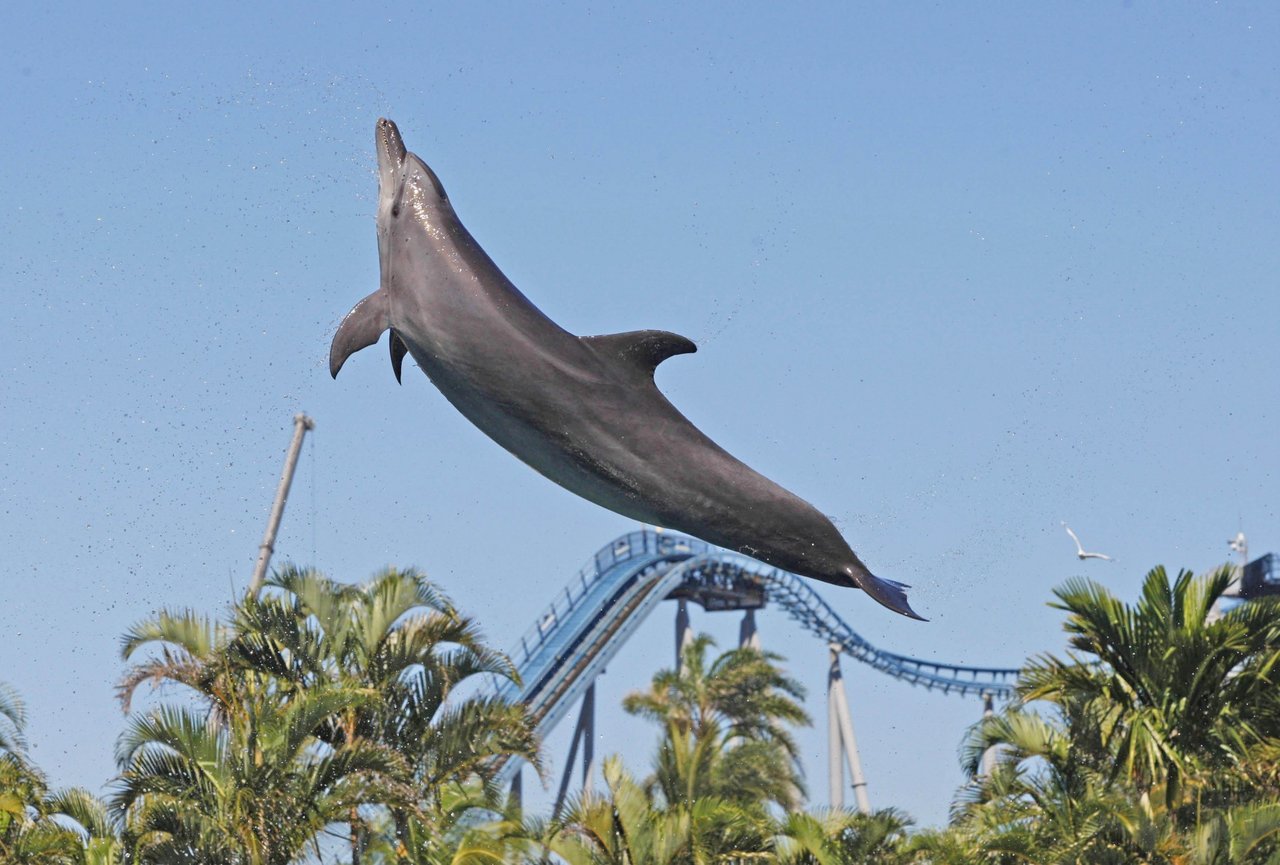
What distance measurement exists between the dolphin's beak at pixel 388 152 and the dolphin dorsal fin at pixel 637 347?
1346mm

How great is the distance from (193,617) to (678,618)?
134 feet

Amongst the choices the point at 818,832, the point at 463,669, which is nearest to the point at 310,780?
the point at 463,669

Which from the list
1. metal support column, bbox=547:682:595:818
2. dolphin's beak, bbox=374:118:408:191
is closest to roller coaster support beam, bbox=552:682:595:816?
metal support column, bbox=547:682:595:818

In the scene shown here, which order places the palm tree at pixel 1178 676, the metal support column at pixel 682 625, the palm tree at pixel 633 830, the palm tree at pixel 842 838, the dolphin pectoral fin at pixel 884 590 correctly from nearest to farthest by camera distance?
the dolphin pectoral fin at pixel 884 590
the palm tree at pixel 1178 676
the palm tree at pixel 633 830
the palm tree at pixel 842 838
the metal support column at pixel 682 625

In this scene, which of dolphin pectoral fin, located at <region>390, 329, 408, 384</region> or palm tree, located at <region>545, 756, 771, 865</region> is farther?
palm tree, located at <region>545, 756, 771, 865</region>

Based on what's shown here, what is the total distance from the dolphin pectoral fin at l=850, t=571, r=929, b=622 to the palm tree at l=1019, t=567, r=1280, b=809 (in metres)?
10.9

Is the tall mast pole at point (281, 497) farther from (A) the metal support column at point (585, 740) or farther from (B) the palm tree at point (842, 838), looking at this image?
(A) the metal support column at point (585, 740)

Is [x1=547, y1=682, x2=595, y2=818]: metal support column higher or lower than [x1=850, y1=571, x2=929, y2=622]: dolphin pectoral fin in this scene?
higher

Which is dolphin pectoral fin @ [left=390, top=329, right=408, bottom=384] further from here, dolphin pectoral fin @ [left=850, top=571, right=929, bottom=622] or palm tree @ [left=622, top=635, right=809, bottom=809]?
palm tree @ [left=622, top=635, right=809, bottom=809]

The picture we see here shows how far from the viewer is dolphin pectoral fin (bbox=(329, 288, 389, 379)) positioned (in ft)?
24.2

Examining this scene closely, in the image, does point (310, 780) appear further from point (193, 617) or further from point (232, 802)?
point (193, 617)

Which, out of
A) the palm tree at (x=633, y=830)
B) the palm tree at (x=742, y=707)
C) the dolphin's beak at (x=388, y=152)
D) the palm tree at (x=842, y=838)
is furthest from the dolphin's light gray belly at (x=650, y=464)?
the palm tree at (x=742, y=707)

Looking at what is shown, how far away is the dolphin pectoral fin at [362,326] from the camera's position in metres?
7.39

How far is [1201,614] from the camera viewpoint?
16.8 m
